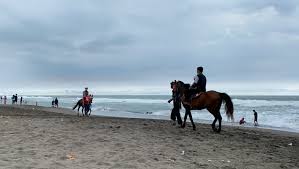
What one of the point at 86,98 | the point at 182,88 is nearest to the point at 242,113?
the point at 86,98

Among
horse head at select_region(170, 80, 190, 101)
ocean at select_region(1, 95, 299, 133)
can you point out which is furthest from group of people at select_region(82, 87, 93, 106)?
horse head at select_region(170, 80, 190, 101)

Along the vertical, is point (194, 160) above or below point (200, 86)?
below

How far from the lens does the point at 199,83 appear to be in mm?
17234

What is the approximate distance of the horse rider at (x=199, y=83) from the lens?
17109 mm

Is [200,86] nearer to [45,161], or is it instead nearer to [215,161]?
[215,161]

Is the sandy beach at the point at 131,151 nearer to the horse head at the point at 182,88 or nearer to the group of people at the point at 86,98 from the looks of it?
the horse head at the point at 182,88

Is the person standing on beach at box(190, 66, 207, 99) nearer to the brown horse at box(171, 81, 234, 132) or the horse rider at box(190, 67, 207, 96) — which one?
the horse rider at box(190, 67, 207, 96)

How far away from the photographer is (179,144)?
12.9 metres

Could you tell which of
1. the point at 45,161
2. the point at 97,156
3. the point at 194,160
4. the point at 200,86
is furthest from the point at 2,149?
the point at 200,86

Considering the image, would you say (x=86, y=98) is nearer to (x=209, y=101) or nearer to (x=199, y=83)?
(x=199, y=83)

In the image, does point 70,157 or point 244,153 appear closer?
point 70,157

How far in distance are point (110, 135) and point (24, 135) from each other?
291 centimetres

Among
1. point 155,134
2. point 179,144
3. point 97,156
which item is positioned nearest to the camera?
point 97,156

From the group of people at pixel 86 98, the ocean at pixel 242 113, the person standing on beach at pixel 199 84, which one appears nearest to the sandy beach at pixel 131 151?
the person standing on beach at pixel 199 84
